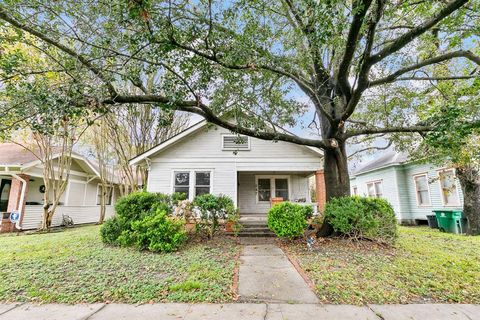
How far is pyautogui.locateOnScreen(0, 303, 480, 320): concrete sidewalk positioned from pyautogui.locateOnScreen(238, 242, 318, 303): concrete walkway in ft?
0.88

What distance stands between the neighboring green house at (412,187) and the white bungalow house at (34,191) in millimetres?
20591

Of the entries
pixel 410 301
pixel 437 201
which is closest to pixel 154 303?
pixel 410 301

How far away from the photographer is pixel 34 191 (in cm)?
1466

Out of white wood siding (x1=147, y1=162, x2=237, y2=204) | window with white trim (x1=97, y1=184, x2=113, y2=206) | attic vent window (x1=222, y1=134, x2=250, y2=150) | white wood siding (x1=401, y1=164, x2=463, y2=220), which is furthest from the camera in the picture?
window with white trim (x1=97, y1=184, x2=113, y2=206)

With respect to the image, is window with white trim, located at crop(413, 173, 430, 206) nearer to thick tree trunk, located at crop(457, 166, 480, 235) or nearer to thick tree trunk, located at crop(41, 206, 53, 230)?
thick tree trunk, located at crop(457, 166, 480, 235)

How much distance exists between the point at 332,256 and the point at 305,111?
5.30m

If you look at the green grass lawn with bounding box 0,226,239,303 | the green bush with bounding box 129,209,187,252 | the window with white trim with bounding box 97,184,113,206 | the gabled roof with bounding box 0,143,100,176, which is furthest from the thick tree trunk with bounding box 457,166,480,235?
the window with white trim with bounding box 97,184,113,206

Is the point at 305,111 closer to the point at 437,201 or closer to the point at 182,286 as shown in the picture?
the point at 182,286

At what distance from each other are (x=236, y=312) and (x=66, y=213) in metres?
16.2

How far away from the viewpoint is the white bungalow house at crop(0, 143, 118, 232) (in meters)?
12.2

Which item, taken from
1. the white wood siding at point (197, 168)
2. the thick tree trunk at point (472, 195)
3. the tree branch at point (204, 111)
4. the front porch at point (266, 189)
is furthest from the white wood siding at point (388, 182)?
the tree branch at point (204, 111)

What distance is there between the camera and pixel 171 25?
4.74 m

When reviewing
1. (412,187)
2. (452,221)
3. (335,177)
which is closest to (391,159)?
(412,187)

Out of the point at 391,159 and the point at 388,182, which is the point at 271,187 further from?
the point at 391,159
